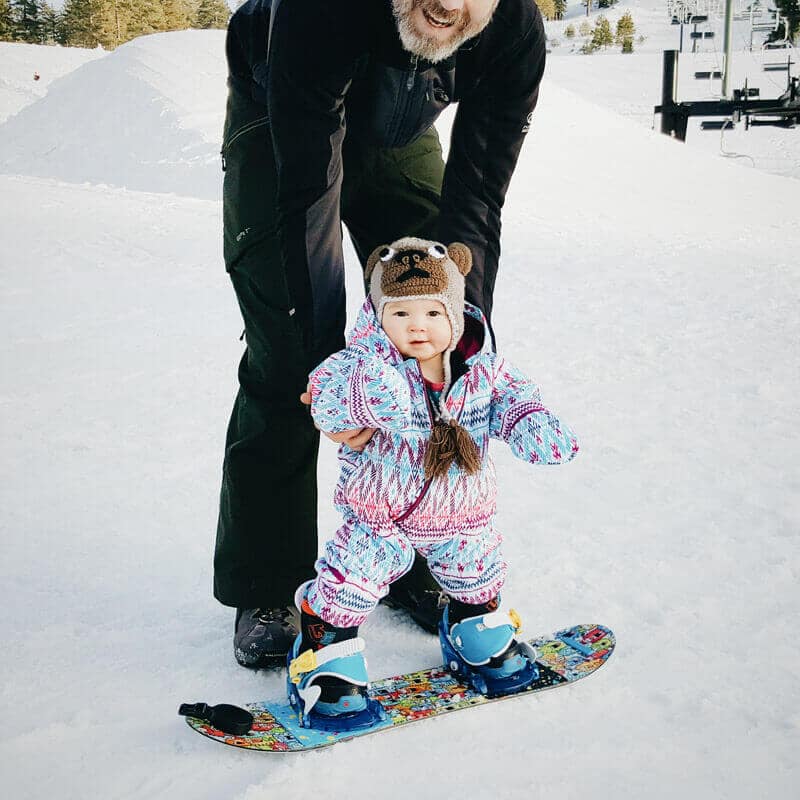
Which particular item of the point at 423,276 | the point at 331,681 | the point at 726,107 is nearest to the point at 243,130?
the point at 423,276

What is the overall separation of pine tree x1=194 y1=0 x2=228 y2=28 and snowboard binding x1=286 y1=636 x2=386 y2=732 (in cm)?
4726

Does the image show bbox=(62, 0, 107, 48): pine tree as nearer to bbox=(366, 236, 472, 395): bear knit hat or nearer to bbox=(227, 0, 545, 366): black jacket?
bbox=(227, 0, 545, 366): black jacket

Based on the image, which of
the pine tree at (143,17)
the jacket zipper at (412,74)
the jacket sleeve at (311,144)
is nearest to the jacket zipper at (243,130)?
the jacket sleeve at (311,144)

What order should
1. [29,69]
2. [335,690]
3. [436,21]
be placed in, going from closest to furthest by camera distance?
[436,21] < [335,690] < [29,69]

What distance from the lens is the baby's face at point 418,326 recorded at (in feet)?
6.16

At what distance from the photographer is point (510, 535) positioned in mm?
2906

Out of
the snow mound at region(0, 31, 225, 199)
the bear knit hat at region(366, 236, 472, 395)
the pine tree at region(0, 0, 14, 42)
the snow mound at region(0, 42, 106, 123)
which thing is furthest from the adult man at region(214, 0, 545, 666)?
the pine tree at region(0, 0, 14, 42)

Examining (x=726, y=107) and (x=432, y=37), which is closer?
(x=432, y=37)

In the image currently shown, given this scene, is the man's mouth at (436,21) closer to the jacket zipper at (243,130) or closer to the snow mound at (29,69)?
the jacket zipper at (243,130)

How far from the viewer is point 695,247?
7082mm

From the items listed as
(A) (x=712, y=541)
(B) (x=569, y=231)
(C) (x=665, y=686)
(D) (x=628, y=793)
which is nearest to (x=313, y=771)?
(D) (x=628, y=793)

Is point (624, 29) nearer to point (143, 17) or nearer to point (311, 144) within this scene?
point (143, 17)

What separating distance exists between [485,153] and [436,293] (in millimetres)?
506

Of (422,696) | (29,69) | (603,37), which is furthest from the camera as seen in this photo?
(603,37)
